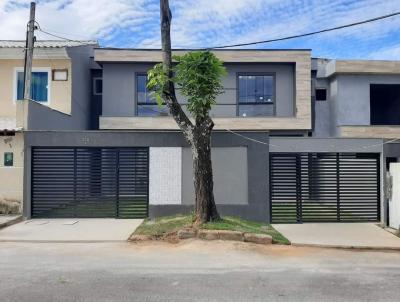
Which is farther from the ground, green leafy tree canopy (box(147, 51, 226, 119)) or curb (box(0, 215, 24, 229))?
green leafy tree canopy (box(147, 51, 226, 119))

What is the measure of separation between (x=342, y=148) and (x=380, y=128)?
7.52 meters

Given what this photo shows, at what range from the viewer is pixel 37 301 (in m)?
6.03

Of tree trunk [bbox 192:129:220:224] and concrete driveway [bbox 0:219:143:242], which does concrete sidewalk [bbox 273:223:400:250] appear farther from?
concrete driveway [bbox 0:219:143:242]

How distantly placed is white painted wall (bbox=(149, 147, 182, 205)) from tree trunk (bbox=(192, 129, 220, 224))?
211 centimetres

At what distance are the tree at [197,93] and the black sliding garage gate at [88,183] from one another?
2.90 m

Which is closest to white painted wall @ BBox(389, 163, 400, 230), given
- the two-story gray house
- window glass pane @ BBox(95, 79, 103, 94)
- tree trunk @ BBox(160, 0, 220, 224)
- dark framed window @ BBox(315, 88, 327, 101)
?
the two-story gray house

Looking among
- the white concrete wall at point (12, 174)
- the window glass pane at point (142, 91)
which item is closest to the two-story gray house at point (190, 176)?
the white concrete wall at point (12, 174)

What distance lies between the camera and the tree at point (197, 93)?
11.5 m

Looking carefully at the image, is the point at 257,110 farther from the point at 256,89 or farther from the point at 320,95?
the point at 320,95

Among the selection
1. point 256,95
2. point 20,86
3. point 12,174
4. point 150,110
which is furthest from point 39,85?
point 256,95

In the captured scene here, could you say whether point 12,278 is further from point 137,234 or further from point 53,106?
point 53,106

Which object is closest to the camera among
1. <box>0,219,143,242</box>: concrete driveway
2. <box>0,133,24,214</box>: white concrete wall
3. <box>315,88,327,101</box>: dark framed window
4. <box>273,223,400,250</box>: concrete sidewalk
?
<box>273,223,400,250</box>: concrete sidewalk

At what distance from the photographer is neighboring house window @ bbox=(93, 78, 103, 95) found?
23.1 meters

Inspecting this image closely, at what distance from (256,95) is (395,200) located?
32.8 ft
